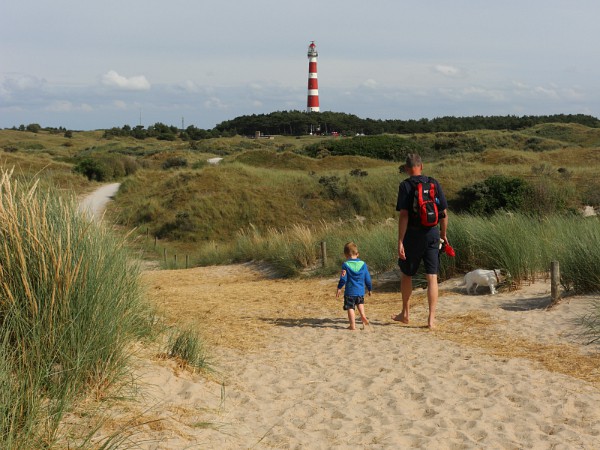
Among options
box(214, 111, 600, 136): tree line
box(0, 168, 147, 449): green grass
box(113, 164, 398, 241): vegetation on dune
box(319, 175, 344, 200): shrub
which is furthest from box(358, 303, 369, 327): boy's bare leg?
box(214, 111, 600, 136): tree line

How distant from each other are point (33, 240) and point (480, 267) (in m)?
7.85

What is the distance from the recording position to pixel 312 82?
8675cm

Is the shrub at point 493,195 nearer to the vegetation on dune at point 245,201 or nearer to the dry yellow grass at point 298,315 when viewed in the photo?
the vegetation on dune at point 245,201

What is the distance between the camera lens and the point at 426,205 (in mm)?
7770

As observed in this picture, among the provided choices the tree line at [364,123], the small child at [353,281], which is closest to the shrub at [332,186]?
the small child at [353,281]

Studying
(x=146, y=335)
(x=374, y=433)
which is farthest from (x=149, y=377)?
(x=374, y=433)

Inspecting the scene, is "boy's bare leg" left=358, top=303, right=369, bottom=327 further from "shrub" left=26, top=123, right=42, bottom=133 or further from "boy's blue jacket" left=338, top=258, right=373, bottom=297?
"shrub" left=26, top=123, right=42, bottom=133

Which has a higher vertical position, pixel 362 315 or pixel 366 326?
pixel 362 315

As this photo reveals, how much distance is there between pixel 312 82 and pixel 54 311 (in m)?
83.9

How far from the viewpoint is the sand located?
500 cm

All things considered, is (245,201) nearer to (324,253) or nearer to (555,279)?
(324,253)

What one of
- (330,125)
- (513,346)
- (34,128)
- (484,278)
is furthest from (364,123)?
(513,346)

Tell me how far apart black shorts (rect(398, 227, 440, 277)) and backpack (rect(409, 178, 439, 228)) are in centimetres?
22

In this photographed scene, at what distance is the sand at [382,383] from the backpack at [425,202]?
139 cm
